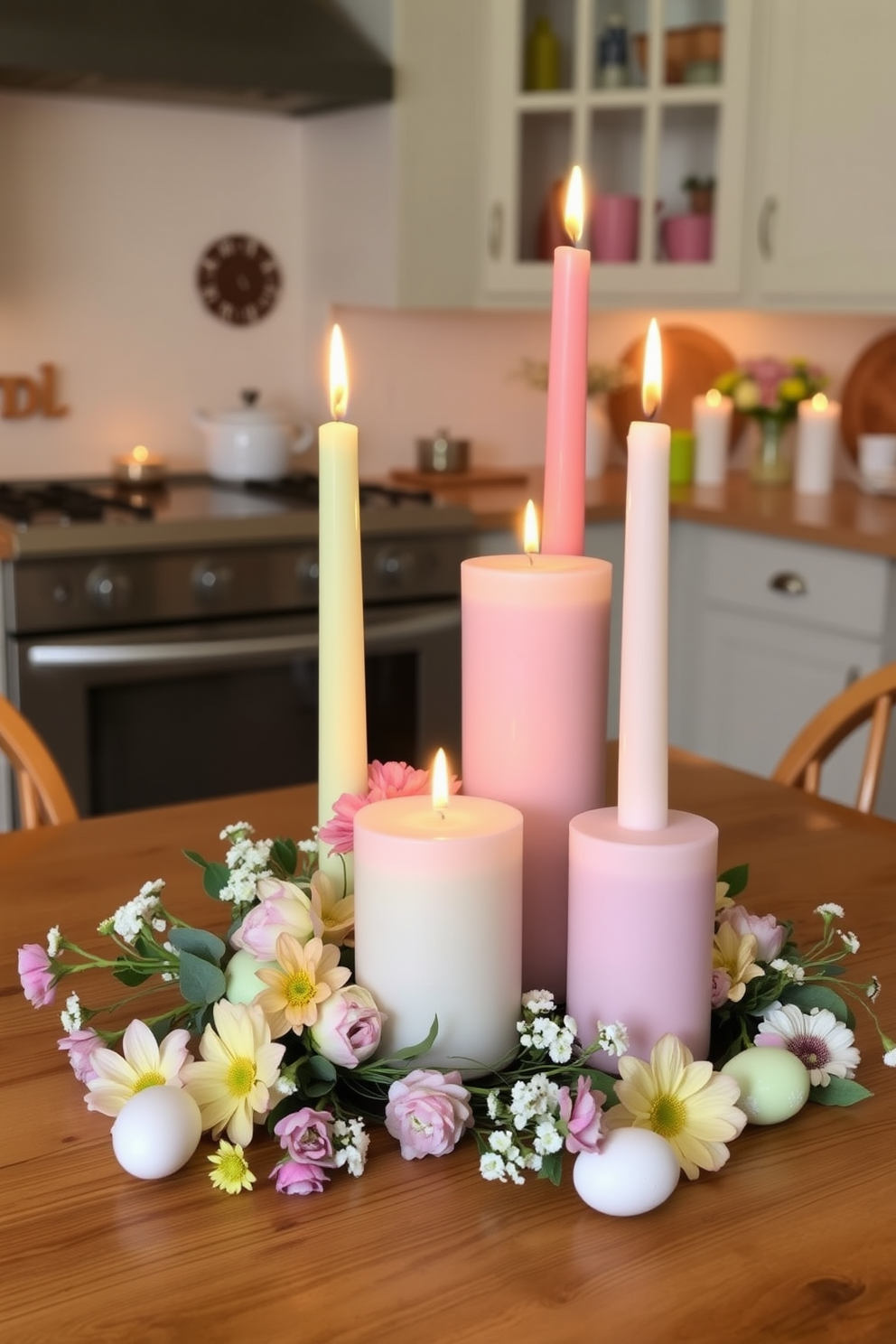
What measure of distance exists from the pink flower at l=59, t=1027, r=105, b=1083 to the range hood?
2119 mm

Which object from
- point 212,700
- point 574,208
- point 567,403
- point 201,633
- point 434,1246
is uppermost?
point 574,208

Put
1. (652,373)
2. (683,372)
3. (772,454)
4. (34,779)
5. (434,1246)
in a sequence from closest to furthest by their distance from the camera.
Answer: (434,1246) → (652,373) → (34,779) → (772,454) → (683,372)

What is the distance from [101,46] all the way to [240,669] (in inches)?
41.1

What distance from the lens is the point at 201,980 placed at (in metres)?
0.76

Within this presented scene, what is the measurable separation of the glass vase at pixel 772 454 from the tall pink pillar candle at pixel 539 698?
250 centimetres

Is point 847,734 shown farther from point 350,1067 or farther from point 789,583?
point 789,583

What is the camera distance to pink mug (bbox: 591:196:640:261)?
3.05 m

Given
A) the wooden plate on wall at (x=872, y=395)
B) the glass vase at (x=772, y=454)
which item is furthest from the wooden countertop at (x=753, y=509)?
the wooden plate on wall at (x=872, y=395)

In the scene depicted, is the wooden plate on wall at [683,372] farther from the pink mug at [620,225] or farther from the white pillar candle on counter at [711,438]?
the pink mug at [620,225]

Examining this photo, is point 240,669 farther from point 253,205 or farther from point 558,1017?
point 558,1017

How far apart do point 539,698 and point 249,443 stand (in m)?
2.27

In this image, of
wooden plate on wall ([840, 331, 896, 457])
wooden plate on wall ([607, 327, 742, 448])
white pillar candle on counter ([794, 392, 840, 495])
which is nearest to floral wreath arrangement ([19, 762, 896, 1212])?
white pillar candle on counter ([794, 392, 840, 495])

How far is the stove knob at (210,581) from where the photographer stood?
2535mm

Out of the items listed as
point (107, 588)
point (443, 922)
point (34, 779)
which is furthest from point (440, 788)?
point (107, 588)
